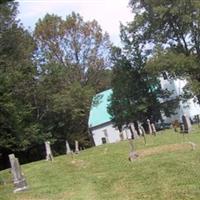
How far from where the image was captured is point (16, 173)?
660 inches

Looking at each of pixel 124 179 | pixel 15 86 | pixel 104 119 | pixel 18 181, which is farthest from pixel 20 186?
pixel 104 119

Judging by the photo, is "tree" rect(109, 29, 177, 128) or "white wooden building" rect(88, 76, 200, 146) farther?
"white wooden building" rect(88, 76, 200, 146)

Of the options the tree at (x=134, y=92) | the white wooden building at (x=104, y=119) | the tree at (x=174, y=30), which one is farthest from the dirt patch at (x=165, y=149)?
the white wooden building at (x=104, y=119)

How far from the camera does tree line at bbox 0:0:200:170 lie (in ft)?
144

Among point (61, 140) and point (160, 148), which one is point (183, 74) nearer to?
point (61, 140)

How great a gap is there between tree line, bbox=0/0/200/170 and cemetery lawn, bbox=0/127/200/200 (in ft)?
68.6

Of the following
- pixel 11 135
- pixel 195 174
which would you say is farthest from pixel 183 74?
pixel 195 174

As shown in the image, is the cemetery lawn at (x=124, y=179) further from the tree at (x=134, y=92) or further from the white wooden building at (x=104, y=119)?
the white wooden building at (x=104, y=119)

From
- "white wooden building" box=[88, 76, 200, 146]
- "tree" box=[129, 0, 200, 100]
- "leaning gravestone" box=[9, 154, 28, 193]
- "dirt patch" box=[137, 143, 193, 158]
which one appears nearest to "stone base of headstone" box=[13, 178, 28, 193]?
"leaning gravestone" box=[9, 154, 28, 193]

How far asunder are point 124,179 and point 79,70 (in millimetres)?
45003

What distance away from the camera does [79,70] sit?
5888 cm

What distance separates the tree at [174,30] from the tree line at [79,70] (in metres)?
0.09

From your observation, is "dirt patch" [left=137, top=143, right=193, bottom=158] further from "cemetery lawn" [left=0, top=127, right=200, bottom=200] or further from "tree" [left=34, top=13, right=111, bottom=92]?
"tree" [left=34, top=13, right=111, bottom=92]

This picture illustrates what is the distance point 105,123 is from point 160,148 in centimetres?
4412
